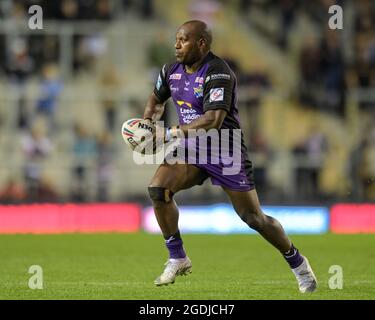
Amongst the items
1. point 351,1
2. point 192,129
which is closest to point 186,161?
point 192,129

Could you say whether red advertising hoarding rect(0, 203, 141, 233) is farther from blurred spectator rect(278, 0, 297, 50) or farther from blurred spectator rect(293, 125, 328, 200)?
blurred spectator rect(278, 0, 297, 50)

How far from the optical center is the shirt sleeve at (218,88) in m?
9.51

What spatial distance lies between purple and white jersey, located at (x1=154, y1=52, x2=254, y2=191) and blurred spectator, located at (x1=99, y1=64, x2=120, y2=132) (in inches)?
458

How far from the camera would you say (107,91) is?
21.9 metres

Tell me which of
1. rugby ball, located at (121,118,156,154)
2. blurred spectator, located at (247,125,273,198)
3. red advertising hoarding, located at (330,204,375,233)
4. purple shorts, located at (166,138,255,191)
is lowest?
red advertising hoarding, located at (330,204,375,233)

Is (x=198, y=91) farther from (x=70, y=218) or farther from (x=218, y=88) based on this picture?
(x=70, y=218)

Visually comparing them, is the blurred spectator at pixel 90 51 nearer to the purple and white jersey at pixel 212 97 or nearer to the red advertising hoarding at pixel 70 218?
the red advertising hoarding at pixel 70 218

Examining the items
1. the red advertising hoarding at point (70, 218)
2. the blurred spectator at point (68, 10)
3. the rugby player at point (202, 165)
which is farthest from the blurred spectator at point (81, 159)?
the rugby player at point (202, 165)

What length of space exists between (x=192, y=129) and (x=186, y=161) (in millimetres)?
370

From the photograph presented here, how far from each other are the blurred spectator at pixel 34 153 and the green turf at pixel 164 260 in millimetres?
2091

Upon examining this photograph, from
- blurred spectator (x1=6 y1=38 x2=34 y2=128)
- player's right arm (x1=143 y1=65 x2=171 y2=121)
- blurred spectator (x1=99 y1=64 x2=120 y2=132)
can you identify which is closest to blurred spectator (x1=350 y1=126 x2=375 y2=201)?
blurred spectator (x1=99 y1=64 x2=120 y2=132)

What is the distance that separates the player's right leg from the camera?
31.6 feet

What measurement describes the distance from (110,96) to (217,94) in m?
12.4

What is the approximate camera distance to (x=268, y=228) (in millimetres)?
9586
